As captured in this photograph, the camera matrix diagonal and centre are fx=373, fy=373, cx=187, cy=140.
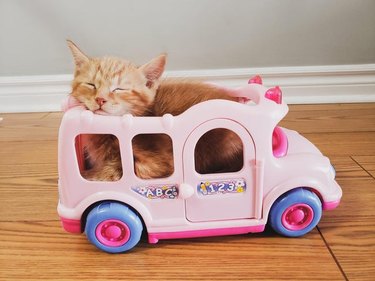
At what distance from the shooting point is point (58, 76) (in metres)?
1.46

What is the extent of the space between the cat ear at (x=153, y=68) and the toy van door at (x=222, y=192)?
0.61 feet

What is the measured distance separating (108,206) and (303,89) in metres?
1.09

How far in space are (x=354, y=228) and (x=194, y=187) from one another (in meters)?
0.32

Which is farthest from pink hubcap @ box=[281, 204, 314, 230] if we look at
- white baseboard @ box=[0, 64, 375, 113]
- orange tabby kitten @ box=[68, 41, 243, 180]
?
white baseboard @ box=[0, 64, 375, 113]

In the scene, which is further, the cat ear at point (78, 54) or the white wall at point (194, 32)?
the white wall at point (194, 32)

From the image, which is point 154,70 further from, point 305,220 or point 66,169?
point 305,220

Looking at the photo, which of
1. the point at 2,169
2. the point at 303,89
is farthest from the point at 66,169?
the point at 303,89

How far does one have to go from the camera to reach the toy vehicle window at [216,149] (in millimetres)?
708

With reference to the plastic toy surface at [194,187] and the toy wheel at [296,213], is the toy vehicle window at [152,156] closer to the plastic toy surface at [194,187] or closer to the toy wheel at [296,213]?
the plastic toy surface at [194,187]

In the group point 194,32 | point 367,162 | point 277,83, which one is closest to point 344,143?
point 367,162

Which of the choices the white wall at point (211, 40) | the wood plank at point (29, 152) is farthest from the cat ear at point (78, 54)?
the white wall at point (211, 40)

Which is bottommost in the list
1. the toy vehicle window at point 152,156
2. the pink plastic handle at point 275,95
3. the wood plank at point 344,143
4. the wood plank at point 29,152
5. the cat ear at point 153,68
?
the wood plank at point 29,152

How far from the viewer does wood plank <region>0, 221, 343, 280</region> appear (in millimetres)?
604

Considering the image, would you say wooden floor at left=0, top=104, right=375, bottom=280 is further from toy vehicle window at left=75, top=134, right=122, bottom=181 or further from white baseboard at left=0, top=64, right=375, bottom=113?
white baseboard at left=0, top=64, right=375, bottom=113
